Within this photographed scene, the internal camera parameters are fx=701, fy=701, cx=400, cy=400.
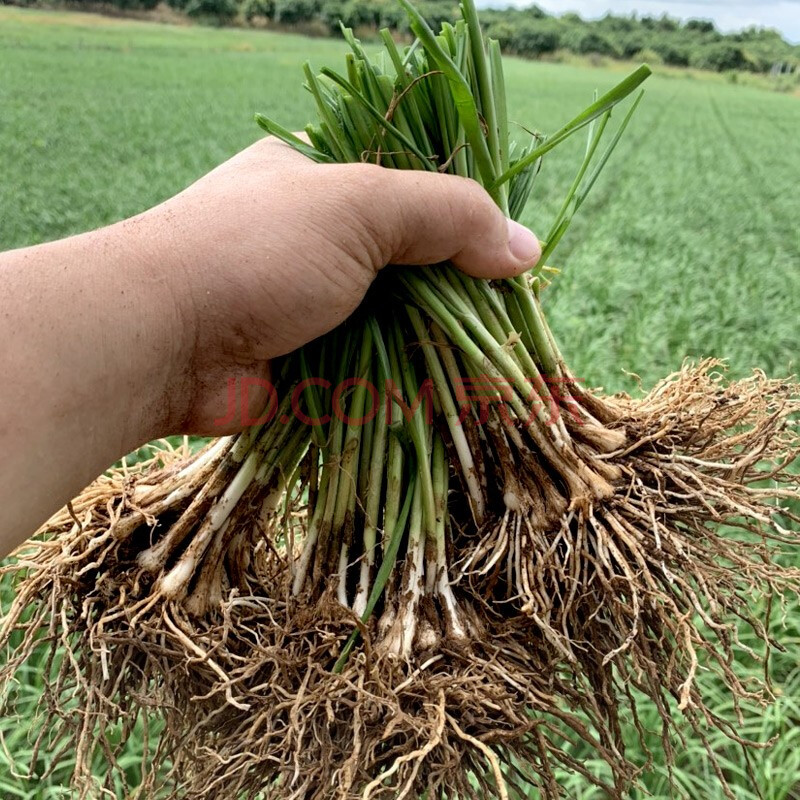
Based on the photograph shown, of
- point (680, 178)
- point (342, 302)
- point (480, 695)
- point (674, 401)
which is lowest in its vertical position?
point (680, 178)

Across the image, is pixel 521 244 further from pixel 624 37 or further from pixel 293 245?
pixel 624 37

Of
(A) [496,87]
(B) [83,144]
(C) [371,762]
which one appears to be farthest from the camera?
(B) [83,144]

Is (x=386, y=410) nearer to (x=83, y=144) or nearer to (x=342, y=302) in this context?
(x=342, y=302)

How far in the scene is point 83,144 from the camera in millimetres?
11047

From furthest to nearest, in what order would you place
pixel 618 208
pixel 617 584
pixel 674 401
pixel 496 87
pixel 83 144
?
pixel 83 144, pixel 618 208, pixel 674 401, pixel 496 87, pixel 617 584

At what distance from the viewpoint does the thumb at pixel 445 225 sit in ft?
3.73

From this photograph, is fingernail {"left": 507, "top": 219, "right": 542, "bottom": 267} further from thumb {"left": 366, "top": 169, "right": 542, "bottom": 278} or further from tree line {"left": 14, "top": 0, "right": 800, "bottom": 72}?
tree line {"left": 14, "top": 0, "right": 800, "bottom": 72}

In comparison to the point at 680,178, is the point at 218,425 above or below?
above

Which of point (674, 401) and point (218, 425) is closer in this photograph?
point (218, 425)

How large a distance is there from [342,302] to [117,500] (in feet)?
2.08

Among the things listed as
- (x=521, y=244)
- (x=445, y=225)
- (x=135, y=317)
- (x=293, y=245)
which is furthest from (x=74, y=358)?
(x=521, y=244)

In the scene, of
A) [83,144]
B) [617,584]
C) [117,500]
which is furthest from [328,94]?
[83,144]

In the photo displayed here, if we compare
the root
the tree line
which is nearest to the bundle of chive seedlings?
the root

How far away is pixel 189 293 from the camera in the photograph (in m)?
1.11
